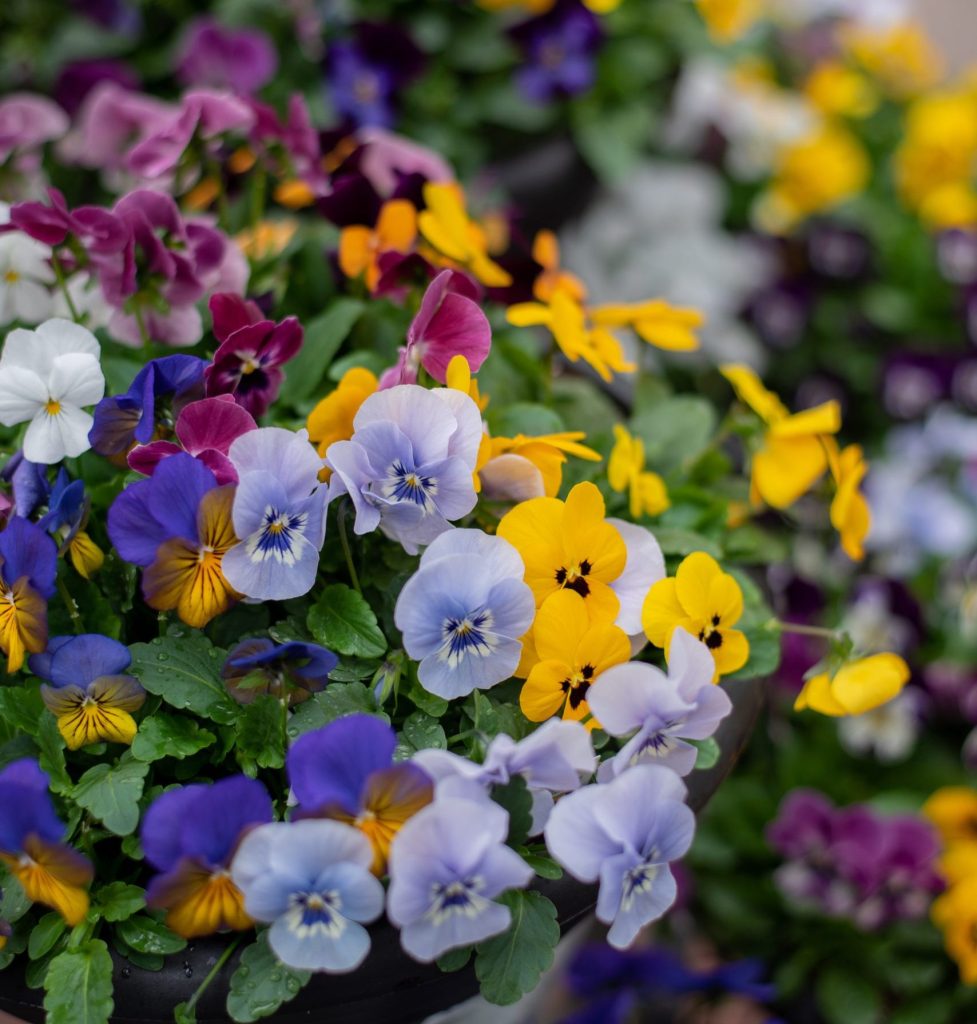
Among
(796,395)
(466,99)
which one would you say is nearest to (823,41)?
(796,395)

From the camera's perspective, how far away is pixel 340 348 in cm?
68

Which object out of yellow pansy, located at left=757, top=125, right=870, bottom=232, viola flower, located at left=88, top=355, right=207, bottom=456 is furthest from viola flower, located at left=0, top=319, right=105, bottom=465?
yellow pansy, located at left=757, top=125, right=870, bottom=232

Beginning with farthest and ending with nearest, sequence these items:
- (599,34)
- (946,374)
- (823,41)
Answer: (823,41) < (946,374) < (599,34)

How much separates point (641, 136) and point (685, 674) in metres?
0.84

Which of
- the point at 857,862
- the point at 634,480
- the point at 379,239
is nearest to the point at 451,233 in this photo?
the point at 379,239

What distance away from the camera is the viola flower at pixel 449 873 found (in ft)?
1.30

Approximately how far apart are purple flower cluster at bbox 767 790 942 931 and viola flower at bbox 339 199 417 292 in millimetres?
486

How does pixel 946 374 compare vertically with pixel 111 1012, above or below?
below

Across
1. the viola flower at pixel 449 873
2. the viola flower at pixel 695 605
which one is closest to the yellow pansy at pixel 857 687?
the viola flower at pixel 695 605

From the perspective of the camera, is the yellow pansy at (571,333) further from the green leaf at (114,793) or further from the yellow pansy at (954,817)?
the yellow pansy at (954,817)

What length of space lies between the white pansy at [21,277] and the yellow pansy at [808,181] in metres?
1.07

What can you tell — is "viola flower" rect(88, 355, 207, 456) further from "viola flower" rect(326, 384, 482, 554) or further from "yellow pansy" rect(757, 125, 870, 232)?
"yellow pansy" rect(757, 125, 870, 232)

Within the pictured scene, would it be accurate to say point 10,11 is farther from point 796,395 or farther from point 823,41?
point 823,41

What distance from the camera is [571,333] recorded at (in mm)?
607
